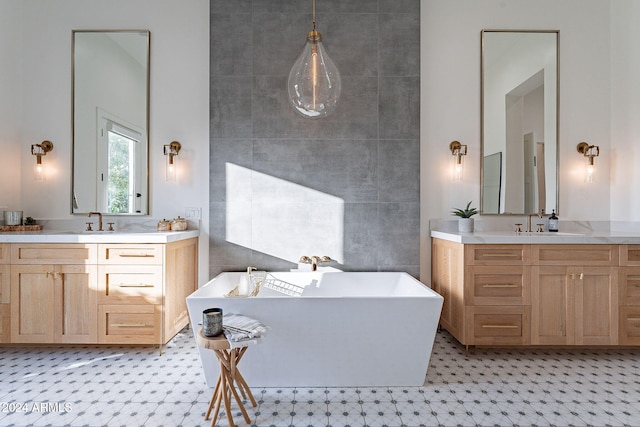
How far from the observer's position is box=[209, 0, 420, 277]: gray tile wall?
10.2 feet

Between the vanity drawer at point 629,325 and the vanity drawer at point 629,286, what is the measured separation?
0.05 meters

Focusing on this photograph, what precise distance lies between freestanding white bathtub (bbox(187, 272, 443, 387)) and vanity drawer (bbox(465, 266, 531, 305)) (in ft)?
2.03

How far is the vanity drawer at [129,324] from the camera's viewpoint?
2.57 metres

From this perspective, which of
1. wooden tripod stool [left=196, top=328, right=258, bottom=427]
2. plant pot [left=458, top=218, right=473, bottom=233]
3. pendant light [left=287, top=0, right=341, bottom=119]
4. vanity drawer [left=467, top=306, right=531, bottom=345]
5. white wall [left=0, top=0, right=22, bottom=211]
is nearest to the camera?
wooden tripod stool [left=196, top=328, right=258, bottom=427]

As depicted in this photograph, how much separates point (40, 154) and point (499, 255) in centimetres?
400

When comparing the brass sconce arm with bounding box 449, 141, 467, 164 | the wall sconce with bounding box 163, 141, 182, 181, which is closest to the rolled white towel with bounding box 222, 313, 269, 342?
the wall sconce with bounding box 163, 141, 182, 181

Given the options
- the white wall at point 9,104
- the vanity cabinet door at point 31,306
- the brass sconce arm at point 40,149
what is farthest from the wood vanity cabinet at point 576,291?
the white wall at point 9,104

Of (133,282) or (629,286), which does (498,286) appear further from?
(133,282)

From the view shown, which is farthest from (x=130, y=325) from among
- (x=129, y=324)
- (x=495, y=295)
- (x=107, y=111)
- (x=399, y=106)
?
(x=399, y=106)

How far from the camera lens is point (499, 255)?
8.42ft

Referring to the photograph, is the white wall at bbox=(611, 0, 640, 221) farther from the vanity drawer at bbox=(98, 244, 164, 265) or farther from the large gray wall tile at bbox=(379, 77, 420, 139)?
the vanity drawer at bbox=(98, 244, 164, 265)

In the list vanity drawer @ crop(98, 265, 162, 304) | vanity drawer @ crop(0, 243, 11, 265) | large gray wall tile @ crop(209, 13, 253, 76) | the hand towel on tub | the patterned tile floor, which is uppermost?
large gray wall tile @ crop(209, 13, 253, 76)

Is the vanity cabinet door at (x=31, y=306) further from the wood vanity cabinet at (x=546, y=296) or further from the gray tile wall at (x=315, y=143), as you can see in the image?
the wood vanity cabinet at (x=546, y=296)

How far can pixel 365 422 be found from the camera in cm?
183
